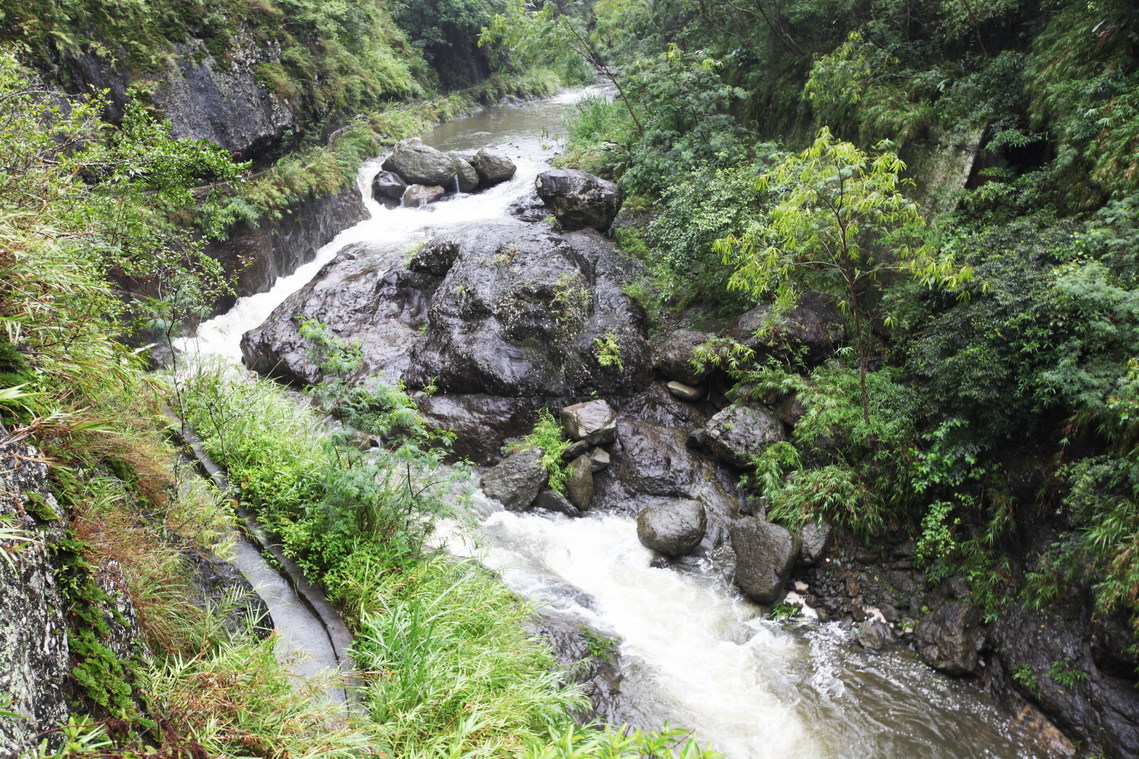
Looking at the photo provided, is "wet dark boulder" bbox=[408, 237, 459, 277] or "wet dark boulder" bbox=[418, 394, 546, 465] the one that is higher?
"wet dark boulder" bbox=[408, 237, 459, 277]

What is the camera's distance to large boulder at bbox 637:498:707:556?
7.30m

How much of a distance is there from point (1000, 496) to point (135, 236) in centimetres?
920

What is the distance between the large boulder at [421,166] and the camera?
53.0 ft

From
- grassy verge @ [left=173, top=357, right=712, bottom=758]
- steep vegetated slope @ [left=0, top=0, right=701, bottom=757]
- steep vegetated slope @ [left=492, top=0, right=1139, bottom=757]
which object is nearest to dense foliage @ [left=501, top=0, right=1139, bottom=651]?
steep vegetated slope @ [left=492, top=0, right=1139, bottom=757]

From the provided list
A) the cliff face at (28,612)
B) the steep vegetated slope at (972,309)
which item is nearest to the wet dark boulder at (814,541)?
the steep vegetated slope at (972,309)

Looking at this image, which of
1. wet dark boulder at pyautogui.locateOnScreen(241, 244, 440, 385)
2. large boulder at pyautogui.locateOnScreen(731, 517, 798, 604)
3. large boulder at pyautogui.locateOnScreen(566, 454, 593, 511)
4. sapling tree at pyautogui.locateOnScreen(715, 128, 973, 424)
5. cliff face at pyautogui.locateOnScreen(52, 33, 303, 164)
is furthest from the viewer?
cliff face at pyautogui.locateOnScreen(52, 33, 303, 164)

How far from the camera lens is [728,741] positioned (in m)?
5.18

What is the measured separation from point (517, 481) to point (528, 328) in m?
2.90

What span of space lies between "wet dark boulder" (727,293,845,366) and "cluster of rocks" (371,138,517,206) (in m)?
10.3

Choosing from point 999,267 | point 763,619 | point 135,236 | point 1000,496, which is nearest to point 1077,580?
point 1000,496

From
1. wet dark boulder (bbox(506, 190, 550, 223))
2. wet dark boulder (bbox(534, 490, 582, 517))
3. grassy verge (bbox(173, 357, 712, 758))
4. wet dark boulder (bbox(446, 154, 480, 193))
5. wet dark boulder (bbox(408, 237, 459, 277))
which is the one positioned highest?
wet dark boulder (bbox(446, 154, 480, 193))

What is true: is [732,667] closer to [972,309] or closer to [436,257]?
[972,309]

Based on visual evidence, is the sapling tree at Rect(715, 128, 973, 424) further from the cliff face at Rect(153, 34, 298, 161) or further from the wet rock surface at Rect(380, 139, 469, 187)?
the cliff face at Rect(153, 34, 298, 161)

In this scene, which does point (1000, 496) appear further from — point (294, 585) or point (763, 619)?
point (294, 585)
